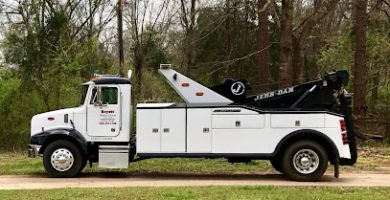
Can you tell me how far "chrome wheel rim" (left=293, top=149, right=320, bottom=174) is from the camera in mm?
13961

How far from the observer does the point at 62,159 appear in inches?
569

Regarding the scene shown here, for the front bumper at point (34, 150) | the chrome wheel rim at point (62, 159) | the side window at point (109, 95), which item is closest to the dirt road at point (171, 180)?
the chrome wheel rim at point (62, 159)

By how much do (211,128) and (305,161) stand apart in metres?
2.34

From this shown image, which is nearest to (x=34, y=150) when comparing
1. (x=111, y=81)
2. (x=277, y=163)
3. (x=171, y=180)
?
(x=111, y=81)

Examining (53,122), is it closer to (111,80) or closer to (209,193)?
(111,80)

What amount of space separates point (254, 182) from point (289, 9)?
8.73 meters

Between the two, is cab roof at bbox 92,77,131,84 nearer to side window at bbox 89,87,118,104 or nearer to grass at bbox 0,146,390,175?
side window at bbox 89,87,118,104

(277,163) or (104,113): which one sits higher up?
(104,113)

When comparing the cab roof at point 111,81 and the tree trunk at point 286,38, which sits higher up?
the tree trunk at point 286,38

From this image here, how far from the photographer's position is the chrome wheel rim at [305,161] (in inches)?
550

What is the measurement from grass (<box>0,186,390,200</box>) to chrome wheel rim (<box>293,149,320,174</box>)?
1695mm

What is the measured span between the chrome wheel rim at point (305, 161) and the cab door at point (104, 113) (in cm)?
437

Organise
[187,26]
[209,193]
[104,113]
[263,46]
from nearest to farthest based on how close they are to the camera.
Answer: [209,193] < [104,113] < [263,46] < [187,26]

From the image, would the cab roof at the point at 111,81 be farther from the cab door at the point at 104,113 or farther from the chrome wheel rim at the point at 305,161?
the chrome wheel rim at the point at 305,161
